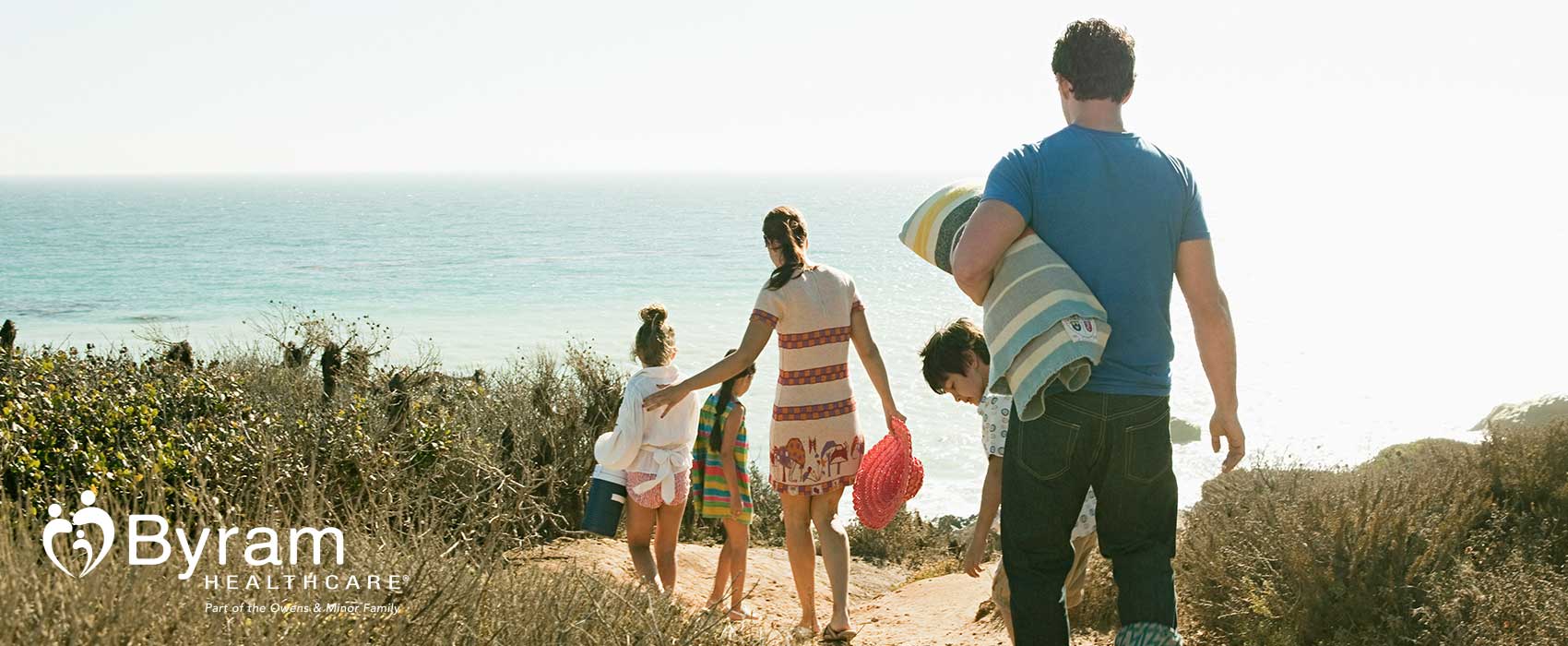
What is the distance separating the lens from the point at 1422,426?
29.3 meters

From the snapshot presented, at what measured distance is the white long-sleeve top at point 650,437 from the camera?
20.5ft

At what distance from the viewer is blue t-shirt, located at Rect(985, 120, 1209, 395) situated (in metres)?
3.67

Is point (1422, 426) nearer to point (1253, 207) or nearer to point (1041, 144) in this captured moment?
point (1041, 144)

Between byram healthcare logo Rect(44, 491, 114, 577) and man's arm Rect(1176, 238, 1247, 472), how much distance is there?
3051 mm

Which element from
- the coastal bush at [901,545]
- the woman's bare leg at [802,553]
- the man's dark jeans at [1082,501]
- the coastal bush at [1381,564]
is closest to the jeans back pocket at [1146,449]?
the man's dark jeans at [1082,501]

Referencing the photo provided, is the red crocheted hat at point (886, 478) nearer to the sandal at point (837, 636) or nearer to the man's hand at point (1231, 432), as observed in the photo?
the sandal at point (837, 636)

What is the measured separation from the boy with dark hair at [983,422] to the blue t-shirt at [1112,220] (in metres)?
0.83

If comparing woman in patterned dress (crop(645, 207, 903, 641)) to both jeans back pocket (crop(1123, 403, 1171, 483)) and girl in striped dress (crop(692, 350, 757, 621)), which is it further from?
jeans back pocket (crop(1123, 403, 1171, 483))

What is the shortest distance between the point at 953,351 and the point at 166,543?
2664 mm

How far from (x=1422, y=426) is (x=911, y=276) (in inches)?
1563

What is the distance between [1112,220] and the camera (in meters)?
3.69

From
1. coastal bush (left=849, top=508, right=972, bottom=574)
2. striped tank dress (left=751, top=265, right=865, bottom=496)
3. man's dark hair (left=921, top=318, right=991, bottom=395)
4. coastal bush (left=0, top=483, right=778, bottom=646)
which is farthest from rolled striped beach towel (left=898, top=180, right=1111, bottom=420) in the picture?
coastal bush (left=849, top=508, right=972, bottom=574)

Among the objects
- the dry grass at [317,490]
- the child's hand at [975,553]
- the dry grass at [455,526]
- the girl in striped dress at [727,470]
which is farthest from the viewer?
the girl in striped dress at [727,470]

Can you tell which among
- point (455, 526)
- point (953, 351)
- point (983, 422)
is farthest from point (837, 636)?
point (455, 526)
